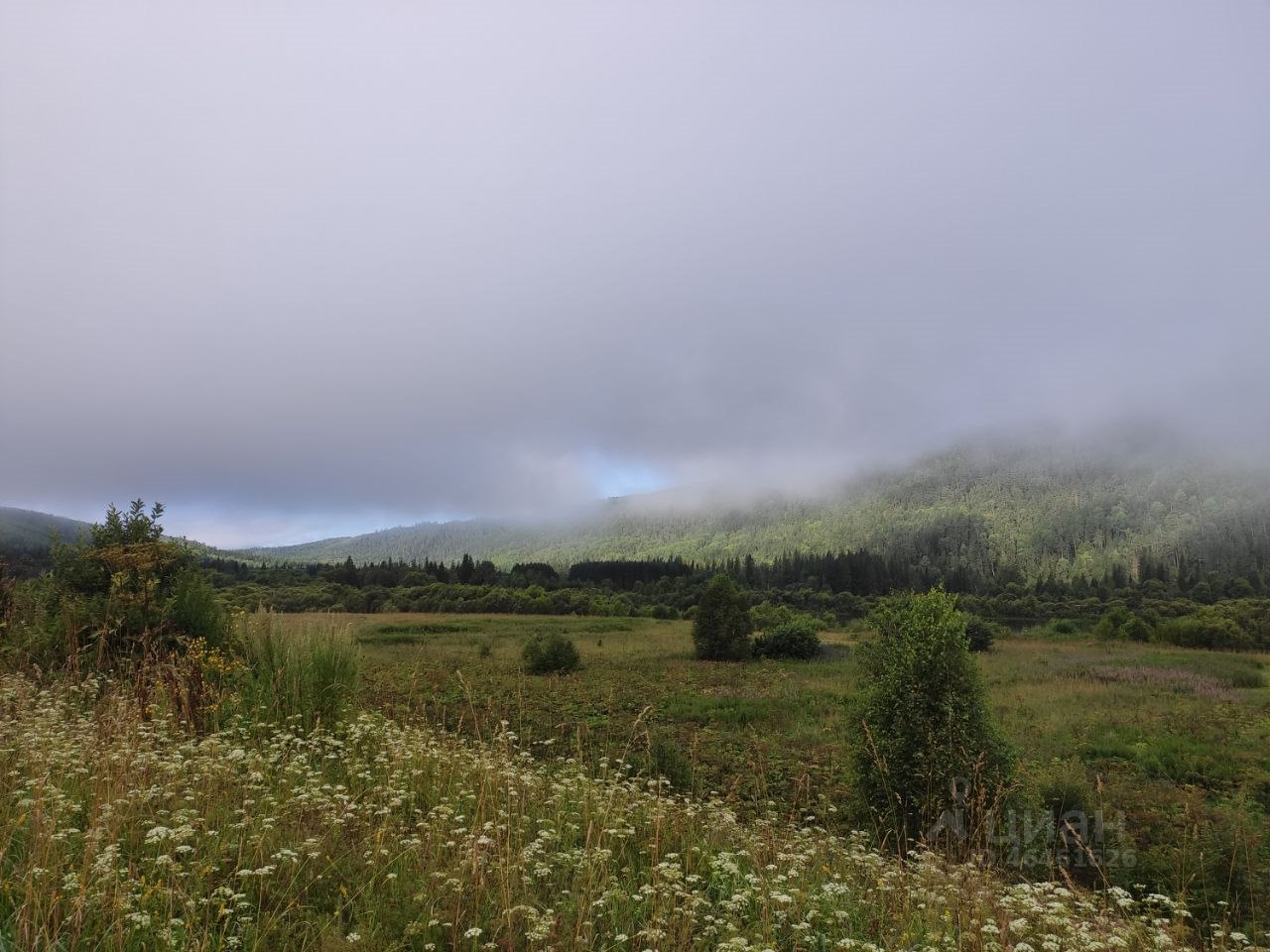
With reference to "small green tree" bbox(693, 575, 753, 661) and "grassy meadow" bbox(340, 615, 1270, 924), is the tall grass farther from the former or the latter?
"small green tree" bbox(693, 575, 753, 661)

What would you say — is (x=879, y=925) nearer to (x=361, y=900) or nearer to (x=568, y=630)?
(x=361, y=900)

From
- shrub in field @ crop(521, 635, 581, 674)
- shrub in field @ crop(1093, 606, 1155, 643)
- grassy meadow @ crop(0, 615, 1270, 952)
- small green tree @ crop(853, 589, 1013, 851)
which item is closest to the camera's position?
grassy meadow @ crop(0, 615, 1270, 952)

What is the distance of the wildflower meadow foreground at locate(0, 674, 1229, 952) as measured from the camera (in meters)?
3.00

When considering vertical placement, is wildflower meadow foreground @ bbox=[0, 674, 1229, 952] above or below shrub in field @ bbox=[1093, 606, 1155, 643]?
above

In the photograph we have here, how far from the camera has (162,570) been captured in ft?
38.4

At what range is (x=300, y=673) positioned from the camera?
8406mm

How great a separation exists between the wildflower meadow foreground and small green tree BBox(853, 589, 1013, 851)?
59.3 inches

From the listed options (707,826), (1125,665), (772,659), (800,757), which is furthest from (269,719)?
(1125,665)

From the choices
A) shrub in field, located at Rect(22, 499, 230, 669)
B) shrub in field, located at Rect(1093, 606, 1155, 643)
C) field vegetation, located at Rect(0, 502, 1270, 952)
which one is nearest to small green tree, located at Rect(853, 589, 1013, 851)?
field vegetation, located at Rect(0, 502, 1270, 952)

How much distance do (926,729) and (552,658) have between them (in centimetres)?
1795

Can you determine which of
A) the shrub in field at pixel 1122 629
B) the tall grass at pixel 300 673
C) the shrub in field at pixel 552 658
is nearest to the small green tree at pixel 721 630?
the shrub in field at pixel 552 658

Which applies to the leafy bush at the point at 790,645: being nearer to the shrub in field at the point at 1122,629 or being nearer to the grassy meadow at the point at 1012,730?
the grassy meadow at the point at 1012,730

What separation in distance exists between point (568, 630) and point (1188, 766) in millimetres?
35325

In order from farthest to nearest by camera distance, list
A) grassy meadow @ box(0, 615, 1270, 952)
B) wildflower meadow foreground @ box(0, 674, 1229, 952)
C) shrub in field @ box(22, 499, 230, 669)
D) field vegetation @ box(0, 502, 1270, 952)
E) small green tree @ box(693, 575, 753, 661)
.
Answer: small green tree @ box(693, 575, 753, 661), shrub in field @ box(22, 499, 230, 669), field vegetation @ box(0, 502, 1270, 952), grassy meadow @ box(0, 615, 1270, 952), wildflower meadow foreground @ box(0, 674, 1229, 952)
